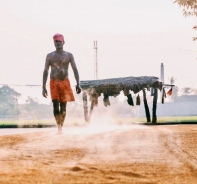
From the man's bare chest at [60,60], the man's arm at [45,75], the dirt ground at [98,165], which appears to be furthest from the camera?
the man's arm at [45,75]

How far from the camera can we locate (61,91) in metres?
10.6

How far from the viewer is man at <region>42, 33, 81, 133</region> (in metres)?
10.6

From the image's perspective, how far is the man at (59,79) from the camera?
10.6 meters

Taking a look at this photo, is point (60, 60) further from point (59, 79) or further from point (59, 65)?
point (59, 79)

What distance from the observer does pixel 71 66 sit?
440 inches

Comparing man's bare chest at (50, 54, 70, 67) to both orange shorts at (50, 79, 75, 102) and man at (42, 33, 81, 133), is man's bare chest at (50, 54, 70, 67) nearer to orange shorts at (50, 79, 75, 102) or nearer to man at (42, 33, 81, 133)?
man at (42, 33, 81, 133)

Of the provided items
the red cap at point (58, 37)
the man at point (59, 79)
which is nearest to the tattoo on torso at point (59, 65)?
the man at point (59, 79)

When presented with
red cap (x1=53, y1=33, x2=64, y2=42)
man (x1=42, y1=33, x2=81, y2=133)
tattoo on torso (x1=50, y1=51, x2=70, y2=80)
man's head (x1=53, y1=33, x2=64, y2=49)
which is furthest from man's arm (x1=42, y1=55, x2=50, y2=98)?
red cap (x1=53, y1=33, x2=64, y2=42)

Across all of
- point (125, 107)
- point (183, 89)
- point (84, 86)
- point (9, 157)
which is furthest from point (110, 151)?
point (183, 89)

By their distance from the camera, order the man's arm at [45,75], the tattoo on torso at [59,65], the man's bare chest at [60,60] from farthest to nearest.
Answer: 1. the man's arm at [45,75]
2. the man's bare chest at [60,60]
3. the tattoo on torso at [59,65]

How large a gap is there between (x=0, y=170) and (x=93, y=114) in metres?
23.7

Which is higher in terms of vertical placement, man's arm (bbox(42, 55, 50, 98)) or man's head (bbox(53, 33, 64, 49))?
man's head (bbox(53, 33, 64, 49))

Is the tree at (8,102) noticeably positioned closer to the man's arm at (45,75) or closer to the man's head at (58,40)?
the man's arm at (45,75)

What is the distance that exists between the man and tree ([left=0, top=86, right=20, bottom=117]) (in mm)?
71694
